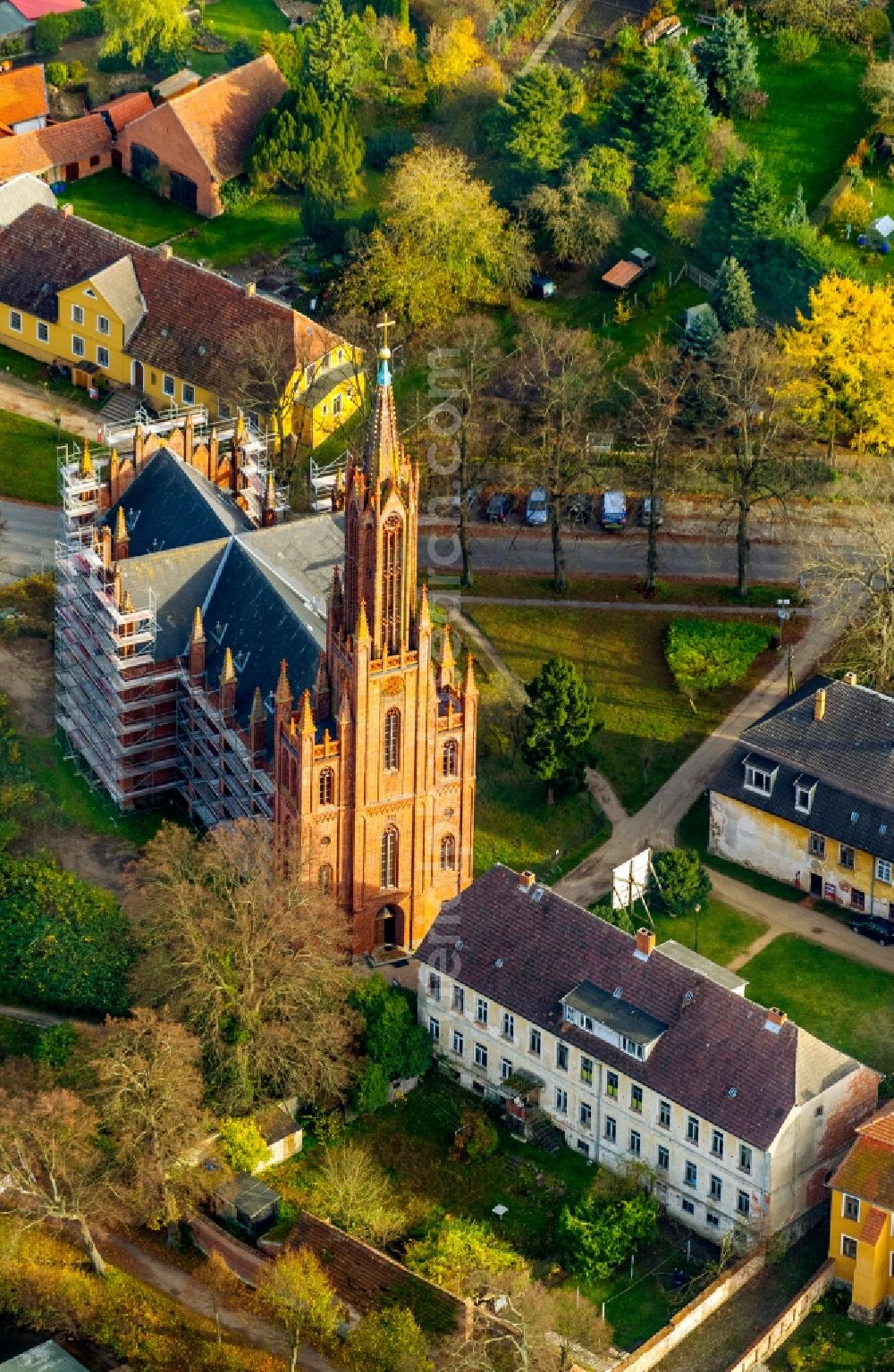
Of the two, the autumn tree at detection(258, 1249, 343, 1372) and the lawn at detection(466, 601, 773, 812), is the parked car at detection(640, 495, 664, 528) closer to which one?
the lawn at detection(466, 601, 773, 812)

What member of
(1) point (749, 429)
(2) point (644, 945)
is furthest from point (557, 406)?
(2) point (644, 945)

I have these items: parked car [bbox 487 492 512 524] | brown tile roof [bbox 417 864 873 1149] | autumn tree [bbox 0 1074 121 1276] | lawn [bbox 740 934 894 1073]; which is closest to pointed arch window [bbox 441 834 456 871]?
brown tile roof [bbox 417 864 873 1149]

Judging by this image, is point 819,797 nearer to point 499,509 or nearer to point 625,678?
point 625,678

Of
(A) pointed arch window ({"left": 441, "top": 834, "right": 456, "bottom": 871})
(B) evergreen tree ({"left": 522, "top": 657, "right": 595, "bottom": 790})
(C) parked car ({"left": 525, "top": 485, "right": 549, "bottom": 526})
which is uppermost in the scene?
(C) parked car ({"left": 525, "top": 485, "right": 549, "bottom": 526})

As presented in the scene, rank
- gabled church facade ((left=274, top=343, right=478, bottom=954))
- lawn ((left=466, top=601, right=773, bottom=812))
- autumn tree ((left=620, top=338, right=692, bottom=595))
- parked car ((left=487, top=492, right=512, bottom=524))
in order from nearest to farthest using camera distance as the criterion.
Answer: gabled church facade ((left=274, top=343, right=478, bottom=954))
lawn ((left=466, top=601, right=773, bottom=812))
autumn tree ((left=620, top=338, right=692, bottom=595))
parked car ((left=487, top=492, right=512, bottom=524))

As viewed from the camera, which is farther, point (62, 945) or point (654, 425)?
point (654, 425)

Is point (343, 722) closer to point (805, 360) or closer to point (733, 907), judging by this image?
point (733, 907)
